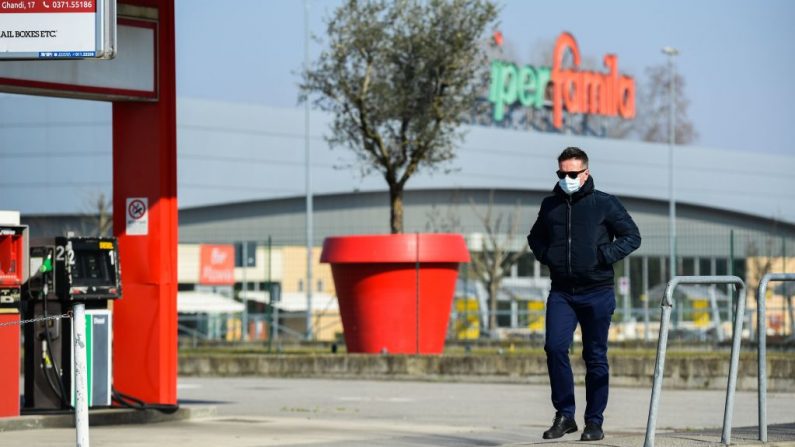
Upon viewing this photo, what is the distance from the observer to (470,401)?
17.3 metres

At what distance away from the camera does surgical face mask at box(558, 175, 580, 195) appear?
366 inches

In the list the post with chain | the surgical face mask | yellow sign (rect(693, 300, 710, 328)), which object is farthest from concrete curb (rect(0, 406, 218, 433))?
yellow sign (rect(693, 300, 710, 328))

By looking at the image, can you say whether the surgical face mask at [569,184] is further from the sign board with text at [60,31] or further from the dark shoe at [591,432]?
the sign board with text at [60,31]

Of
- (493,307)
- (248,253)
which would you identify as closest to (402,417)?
(248,253)

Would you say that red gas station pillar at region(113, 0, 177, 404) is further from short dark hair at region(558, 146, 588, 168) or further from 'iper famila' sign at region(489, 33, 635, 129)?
'iper famila' sign at region(489, 33, 635, 129)

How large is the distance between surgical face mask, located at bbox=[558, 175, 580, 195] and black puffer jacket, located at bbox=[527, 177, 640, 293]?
4 cm

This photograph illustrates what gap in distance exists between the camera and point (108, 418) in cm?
1302

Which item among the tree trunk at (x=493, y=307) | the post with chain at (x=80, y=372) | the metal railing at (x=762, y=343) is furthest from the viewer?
the tree trunk at (x=493, y=307)

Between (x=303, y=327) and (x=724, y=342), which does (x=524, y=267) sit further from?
(x=724, y=342)

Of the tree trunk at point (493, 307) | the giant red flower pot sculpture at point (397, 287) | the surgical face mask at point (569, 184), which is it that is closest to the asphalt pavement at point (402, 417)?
the giant red flower pot sculpture at point (397, 287)

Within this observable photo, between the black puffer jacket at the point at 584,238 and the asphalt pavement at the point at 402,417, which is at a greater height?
the black puffer jacket at the point at 584,238

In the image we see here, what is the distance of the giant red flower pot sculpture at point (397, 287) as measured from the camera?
22.7 m

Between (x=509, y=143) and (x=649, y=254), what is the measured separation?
31.8 m

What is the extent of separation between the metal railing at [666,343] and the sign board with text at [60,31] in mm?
3755
